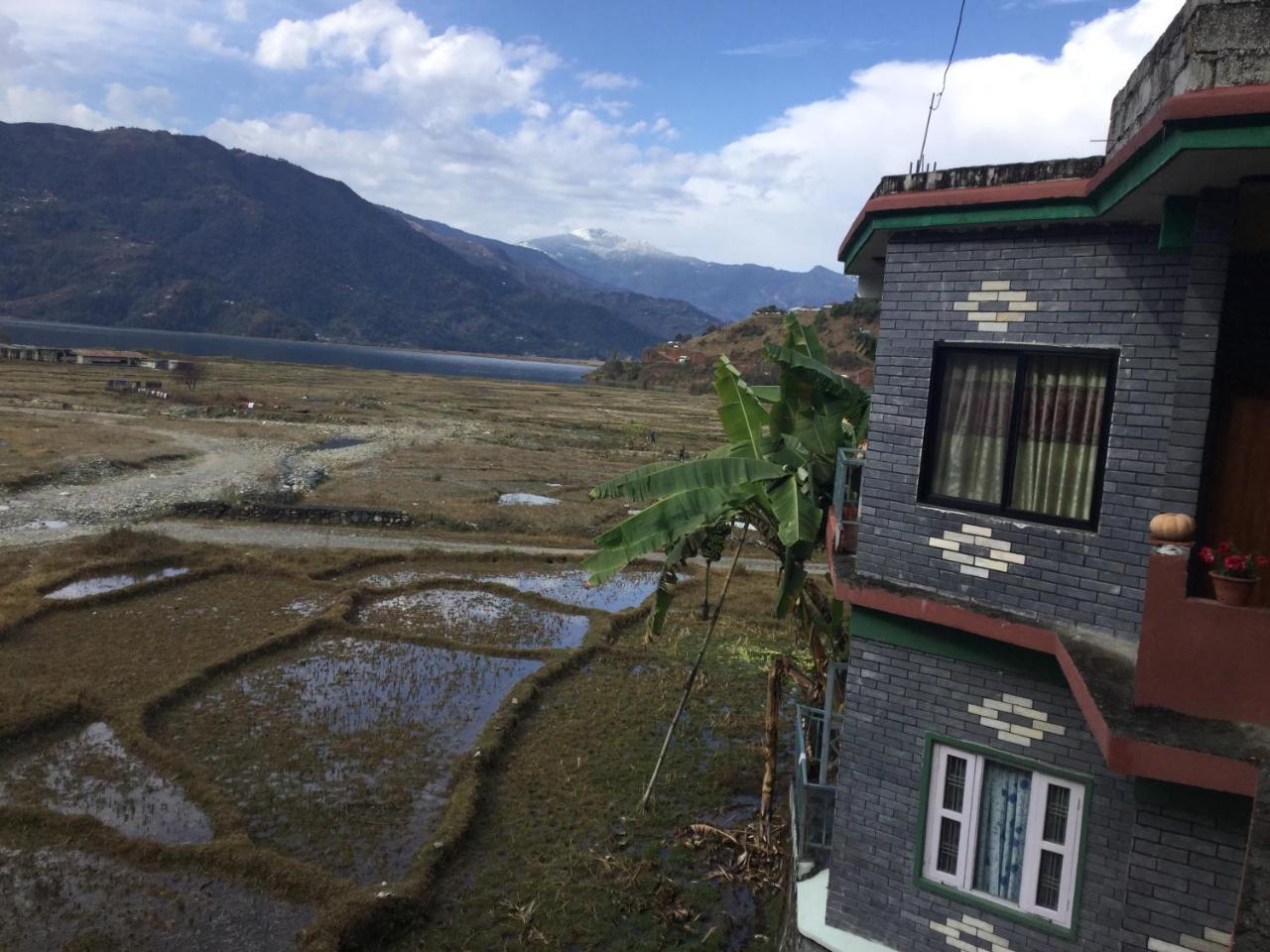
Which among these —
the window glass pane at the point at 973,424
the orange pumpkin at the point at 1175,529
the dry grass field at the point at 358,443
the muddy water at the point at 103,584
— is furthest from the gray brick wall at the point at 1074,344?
the muddy water at the point at 103,584

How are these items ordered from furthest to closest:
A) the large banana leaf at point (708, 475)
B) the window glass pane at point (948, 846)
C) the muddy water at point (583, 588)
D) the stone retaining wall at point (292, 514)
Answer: the stone retaining wall at point (292, 514) → the muddy water at point (583, 588) → the large banana leaf at point (708, 475) → the window glass pane at point (948, 846)

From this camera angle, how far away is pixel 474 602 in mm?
23078

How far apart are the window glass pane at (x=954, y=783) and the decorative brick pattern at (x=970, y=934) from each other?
822 millimetres

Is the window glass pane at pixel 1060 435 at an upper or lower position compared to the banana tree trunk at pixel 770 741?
upper

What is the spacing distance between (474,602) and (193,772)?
35.3 ft

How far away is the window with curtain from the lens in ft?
20.1

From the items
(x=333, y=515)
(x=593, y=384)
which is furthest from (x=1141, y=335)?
(x=593, y=384)

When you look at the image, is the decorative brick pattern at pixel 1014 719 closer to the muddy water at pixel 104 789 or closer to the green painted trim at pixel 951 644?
the green painted trim at pixel 951 644

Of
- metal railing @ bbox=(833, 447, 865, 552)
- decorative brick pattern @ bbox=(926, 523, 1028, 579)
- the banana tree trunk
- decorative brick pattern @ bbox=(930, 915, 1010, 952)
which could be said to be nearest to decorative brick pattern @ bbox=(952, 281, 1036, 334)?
decorative brick pattern @ bbox=(926, 523, 1028, 579)

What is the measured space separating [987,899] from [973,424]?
3682mm

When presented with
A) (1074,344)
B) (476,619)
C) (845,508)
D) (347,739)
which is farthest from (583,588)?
(1074,344)

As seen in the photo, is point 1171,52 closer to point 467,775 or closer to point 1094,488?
point 1094,488

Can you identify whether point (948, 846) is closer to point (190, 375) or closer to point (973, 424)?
point (973, 424)

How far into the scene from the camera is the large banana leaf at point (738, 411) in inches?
398
